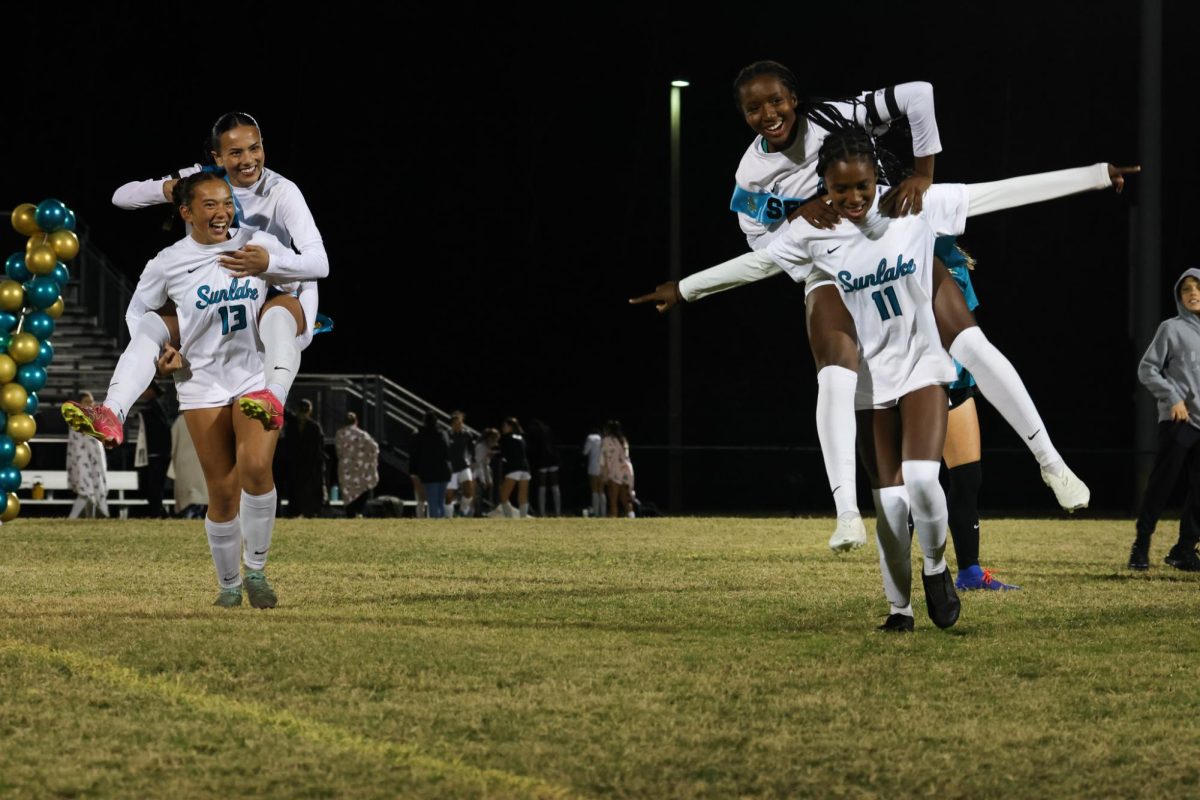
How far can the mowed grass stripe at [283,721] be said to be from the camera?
4.53 metres

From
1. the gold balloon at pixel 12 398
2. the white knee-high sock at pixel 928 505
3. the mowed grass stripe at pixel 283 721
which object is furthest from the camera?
the gold balloon at pixel 12 398

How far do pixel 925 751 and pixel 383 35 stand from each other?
123ft

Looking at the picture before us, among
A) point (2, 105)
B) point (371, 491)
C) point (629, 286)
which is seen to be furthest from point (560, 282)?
point (371, 491)

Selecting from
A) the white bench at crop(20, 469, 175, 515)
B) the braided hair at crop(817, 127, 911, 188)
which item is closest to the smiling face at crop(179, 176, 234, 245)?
the braided hair at crop(817, 127, 911, 188)

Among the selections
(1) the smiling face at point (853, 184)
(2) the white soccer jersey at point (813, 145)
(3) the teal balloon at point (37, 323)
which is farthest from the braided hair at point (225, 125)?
(3) the teal balloon at point (37, 323)

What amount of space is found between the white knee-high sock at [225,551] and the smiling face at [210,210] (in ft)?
5.02

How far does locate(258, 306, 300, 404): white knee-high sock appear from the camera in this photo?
8492 mm

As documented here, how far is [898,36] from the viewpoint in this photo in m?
40.2

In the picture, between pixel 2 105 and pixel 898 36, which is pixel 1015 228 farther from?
pixel 2 105

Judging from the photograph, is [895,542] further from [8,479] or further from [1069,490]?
[8,479]

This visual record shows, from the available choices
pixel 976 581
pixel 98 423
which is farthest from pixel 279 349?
pixel 976 581

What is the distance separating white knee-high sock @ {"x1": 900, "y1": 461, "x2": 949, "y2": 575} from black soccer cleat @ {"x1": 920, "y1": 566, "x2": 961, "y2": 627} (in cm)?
6

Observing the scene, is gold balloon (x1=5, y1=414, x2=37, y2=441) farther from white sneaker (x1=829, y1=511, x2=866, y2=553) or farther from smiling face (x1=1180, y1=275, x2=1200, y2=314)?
white sneaker (x1=829, y1=511, x2=866, y2=553)

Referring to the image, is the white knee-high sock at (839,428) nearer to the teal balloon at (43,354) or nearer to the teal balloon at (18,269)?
the teal balloon at (43,354)
